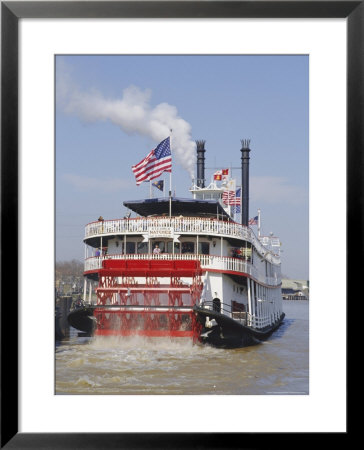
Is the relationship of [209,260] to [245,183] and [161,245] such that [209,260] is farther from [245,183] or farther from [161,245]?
[245,183]

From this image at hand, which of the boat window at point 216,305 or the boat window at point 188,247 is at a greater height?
the boat window at point 188,247

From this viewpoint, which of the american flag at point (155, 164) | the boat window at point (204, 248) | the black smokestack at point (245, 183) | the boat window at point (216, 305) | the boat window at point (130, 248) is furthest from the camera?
the black smokestack at point (245, 183)

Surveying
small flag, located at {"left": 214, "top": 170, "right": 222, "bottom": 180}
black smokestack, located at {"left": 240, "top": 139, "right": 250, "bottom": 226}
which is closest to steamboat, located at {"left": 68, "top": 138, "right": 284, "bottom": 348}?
small flag, located at {"left": 214, "top": 170, "right": 222, "bottom": 180}

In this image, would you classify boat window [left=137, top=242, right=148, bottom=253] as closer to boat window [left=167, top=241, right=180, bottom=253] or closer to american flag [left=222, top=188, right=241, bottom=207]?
boat window [left=167, top=241, right=180, bottom=253]

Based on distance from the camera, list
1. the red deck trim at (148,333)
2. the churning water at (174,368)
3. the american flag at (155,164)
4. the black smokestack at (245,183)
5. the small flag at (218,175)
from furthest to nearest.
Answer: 1. the black smokestack at (245,183)
2. the small flag at (218,175)
3. the red deck trim at (148,333)
4. the american flag at (155,164)
5. the churning water at (174,368)
